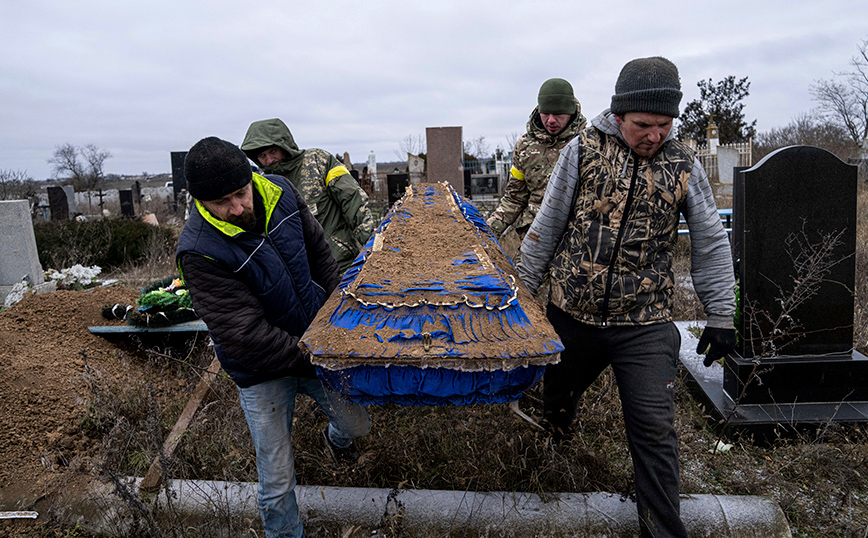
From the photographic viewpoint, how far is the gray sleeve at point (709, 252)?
217 cm

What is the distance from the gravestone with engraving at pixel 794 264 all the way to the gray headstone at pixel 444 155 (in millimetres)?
3537

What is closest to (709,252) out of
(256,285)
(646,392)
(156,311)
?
(646,392)

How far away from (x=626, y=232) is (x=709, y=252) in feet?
1.25

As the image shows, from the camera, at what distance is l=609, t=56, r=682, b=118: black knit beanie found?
78.1 inches

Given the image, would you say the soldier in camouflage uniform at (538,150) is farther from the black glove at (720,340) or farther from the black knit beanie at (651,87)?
the black glove at (720,340)

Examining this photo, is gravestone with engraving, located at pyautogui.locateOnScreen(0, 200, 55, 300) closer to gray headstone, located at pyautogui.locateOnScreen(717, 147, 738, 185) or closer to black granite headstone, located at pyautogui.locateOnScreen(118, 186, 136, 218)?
black granite headstone, located at pyautogui.locateOnScreen(118, 186, 136, 218)

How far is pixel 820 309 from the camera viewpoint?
130 inches

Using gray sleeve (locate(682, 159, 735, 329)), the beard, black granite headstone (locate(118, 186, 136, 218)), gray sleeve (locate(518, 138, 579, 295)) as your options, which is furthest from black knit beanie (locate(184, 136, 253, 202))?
black granite headstone (locate(118, 186, 136, 218))

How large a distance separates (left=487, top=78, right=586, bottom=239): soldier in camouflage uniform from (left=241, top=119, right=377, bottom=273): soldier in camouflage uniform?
3.42 ft

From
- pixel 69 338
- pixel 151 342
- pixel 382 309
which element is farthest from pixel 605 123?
pixel 69 338

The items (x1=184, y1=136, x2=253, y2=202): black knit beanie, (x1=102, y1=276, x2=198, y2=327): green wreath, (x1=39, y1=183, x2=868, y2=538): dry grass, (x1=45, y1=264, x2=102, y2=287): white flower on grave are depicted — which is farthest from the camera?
(x1=45, y1=264, x2=102, y2=287): white flower on grave

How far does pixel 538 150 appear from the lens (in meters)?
3.96

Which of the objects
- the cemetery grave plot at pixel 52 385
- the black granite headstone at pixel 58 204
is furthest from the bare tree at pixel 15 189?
the cemetery grave plot at pixel 52 385

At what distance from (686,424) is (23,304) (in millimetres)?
5176
